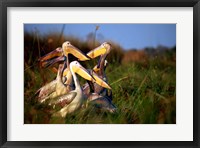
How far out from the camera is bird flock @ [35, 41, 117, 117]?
4492mm

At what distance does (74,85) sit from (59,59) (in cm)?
16

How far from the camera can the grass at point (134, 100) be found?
14.7 ft

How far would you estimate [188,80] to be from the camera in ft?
14.7

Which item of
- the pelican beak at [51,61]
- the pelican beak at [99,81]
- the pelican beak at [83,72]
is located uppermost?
the pelican beak at [51,61]

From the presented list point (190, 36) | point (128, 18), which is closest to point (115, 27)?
point (128, 18)

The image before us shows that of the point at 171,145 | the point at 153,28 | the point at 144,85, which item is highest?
the point at 153,28

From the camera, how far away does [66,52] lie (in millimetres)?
4512

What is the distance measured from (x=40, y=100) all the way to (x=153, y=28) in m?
0.69

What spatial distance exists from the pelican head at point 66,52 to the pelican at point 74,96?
0.04 m

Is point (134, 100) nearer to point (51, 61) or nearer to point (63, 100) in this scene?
point (63, 100)

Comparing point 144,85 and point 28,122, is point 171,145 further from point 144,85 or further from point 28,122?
point 28,122

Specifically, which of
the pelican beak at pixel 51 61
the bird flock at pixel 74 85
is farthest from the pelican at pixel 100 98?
the pelican beak at pixel 51 61

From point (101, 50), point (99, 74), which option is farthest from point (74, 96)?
point (101, 50)

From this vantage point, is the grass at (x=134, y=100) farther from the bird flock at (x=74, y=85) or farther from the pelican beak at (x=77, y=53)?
the pelican beak at (x=77, y=53)
